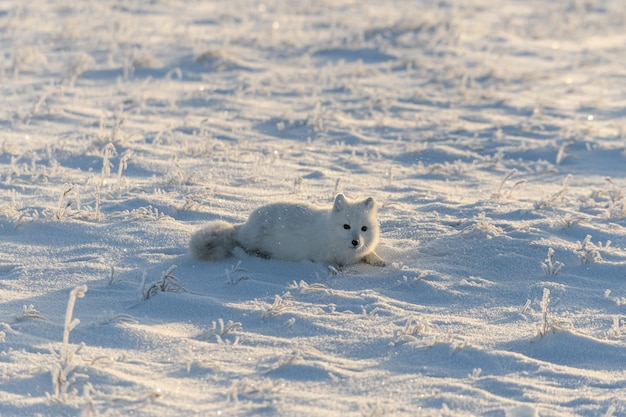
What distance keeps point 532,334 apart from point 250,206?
299 cm

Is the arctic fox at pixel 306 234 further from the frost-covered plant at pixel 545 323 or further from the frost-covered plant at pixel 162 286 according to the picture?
the frost-covered plant at pixel 545 323

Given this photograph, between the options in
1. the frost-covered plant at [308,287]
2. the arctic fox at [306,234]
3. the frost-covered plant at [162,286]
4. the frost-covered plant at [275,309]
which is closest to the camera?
the frost-covered plant at [275,309]

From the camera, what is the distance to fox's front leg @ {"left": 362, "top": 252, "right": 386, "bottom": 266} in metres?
6.06

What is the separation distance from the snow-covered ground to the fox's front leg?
0.06 meters

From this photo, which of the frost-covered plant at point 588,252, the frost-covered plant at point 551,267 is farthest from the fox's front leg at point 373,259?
the frost-covered plant at point 588,252

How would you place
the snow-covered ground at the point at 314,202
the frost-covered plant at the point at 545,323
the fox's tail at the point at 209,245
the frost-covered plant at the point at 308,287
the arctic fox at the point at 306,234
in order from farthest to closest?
1. the arctic fox at the point at 306,234
2. the fox's tail at the point at 209,245
3. the frost-covered plant at the point at 308,287
4. the frost-covered plant at the point at 545,323
5. the snow-covered ground at the point at 314,202

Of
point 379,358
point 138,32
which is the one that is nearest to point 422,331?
point 379,358

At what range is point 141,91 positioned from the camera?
11.4 m

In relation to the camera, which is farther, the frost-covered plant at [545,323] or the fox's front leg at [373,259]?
the fox's front leg at [373,259]

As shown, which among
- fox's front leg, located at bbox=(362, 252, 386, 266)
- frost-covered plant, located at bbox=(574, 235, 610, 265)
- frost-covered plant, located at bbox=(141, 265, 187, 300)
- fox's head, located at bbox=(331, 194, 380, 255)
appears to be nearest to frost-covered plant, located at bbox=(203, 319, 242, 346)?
Answer: frost-covered plant, located at bbox=(141, 265, 187, 300)

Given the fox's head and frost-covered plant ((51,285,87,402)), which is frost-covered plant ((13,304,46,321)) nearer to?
frost-covered plant ((51,285,87,402))

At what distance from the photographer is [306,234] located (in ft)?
19.7

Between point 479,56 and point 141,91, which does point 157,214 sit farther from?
point 479,56

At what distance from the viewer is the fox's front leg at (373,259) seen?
6059mm
